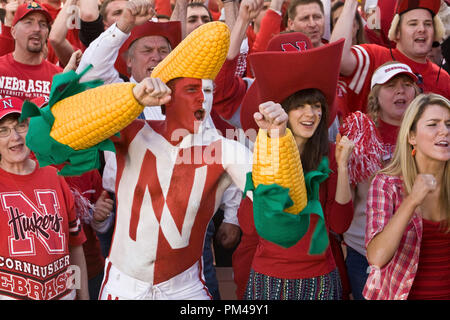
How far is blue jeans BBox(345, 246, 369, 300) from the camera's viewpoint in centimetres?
316

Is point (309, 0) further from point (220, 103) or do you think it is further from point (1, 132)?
point (1, 132)

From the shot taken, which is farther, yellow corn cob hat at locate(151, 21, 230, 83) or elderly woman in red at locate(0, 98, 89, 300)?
elderly woman in red at locate(0, 98, 89, 300)

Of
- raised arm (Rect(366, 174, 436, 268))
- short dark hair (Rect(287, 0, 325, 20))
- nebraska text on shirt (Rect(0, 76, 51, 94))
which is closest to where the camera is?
raised arm (Rect(366, 174, 436, 268))

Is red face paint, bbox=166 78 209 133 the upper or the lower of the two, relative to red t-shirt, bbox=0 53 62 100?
lower

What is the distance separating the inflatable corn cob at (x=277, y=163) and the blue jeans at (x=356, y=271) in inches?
50.2

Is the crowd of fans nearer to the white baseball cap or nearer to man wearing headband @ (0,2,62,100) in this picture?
the white baseball cap

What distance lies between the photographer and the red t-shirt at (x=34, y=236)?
279 cm

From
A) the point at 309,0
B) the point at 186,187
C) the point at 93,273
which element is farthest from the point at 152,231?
the point at 309,0

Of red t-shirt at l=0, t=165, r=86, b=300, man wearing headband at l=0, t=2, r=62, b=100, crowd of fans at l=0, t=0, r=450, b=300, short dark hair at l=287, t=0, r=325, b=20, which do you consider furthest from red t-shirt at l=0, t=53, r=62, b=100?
short dark hair at l=287, t=0, r=325, b=20

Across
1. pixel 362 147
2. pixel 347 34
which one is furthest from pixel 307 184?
pixel 347 34

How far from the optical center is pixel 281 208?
6.53ft

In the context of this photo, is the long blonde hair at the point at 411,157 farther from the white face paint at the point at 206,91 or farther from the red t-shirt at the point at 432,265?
the white face paint at the point at 206,91

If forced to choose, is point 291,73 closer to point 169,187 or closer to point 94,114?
point 169,187

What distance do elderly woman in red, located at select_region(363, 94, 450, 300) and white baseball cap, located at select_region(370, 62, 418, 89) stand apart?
1.91ft
